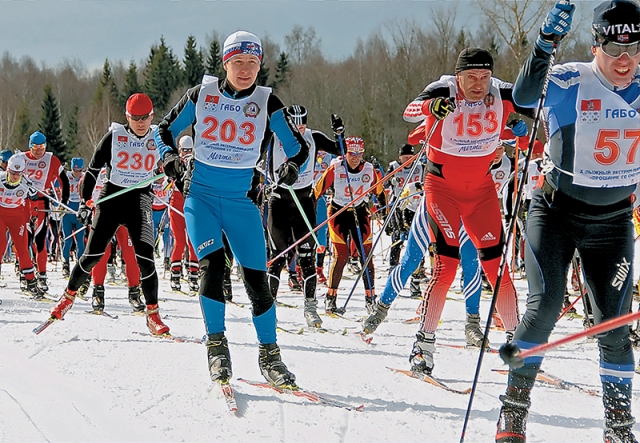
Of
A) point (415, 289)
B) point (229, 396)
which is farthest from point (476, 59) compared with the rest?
point (415, 289)

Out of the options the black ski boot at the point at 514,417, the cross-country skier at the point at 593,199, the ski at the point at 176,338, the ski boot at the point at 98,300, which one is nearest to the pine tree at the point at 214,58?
the ski boot at the point at 98,300

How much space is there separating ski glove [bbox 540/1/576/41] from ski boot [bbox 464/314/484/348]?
3312 millimetres

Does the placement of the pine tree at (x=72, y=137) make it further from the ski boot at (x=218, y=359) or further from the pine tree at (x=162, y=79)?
the ski boot at (x=218, y=359)

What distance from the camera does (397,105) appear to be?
42500mm

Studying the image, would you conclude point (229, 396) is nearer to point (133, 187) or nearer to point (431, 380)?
point (431, 380)

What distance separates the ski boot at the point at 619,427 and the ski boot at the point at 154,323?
3966 millimetres

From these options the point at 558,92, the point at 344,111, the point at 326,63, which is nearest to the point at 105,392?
the point at 558,92

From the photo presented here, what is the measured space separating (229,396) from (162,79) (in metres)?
66.1

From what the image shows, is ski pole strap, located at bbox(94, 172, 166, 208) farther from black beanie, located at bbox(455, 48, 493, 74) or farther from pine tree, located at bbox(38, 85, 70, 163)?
pine tree, located at bbox(38, 85, 70, 163)

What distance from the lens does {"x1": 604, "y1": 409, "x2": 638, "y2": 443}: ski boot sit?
9.15 feet

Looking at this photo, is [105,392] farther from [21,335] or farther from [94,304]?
[94,304]

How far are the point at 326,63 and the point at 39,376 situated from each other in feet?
189

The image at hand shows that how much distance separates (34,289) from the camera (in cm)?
902

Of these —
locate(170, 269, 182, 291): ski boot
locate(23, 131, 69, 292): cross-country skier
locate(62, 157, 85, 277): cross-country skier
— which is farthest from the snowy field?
locate(62, 157, 85, 277): cross-country skier
